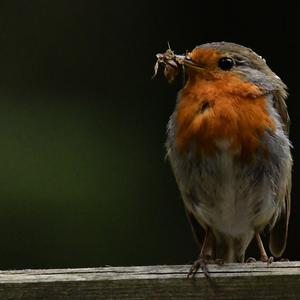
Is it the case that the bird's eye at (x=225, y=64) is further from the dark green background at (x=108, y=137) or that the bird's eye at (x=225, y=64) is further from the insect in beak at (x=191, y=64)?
the dark green background at (x=108, y=137)

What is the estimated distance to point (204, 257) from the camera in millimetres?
3893

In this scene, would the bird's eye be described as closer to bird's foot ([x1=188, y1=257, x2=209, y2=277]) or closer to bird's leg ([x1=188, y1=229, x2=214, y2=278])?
bird's leg ([x1=188, y1=229, x2=214, y2=278])

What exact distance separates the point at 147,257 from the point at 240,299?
2.27 meters

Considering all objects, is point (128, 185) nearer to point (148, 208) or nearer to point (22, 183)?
point (148, 208)

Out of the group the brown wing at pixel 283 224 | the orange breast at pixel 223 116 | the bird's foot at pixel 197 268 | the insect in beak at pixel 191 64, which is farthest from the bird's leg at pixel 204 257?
the insect in beak at pixel 191 64

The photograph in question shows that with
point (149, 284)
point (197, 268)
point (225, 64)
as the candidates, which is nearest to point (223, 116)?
point (225, 64)

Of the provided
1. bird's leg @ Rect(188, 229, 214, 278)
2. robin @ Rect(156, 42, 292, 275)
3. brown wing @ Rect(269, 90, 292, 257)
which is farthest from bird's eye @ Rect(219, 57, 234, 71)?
bird's leg @ Rect(188, 229, 214, 278)

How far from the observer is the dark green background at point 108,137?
18.1ft

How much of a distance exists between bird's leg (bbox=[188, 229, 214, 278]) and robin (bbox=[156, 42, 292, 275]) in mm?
28

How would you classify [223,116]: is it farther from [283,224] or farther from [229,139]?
[283,224]

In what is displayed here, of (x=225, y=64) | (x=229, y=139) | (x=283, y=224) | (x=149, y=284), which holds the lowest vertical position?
(x=283, y=224)

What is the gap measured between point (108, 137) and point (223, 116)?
1.61 meters

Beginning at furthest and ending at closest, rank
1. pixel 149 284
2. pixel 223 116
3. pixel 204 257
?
pixel 223 116 < pixel 204 257 < pixel 149 284

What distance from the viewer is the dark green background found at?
5531mm
